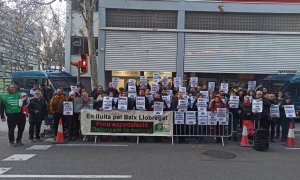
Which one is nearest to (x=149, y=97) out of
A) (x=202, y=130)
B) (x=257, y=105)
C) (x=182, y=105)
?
(x=182, y=105)

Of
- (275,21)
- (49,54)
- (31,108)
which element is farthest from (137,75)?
(49,54)

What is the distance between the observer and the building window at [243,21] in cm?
2361

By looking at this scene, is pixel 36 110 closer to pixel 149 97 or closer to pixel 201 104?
pixel 149 97

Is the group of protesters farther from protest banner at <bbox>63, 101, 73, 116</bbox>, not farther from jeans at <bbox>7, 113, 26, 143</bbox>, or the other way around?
protest banner at <bbox>63, 101, 73, 116</bbox>

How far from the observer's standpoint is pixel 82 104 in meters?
12.3

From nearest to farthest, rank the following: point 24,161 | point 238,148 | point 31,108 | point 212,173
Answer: point 212,173 < point 24,161 < point 238,148 < point 31,108

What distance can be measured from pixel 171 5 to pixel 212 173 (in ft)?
56.2

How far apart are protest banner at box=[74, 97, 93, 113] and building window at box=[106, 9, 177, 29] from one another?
12.2 meters

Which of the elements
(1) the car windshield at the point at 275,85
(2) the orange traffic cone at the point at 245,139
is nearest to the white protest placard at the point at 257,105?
(2) the orange traffic cone at the point at 245,139

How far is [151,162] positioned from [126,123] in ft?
10.1

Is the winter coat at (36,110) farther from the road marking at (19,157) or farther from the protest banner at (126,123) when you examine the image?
the road marking at (19,157)

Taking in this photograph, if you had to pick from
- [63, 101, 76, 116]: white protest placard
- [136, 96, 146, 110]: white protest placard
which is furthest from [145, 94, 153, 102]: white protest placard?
[63, 101, 76, 116]: white protest placard

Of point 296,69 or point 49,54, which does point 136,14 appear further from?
point 49,54

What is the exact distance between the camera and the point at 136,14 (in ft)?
77.6
